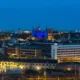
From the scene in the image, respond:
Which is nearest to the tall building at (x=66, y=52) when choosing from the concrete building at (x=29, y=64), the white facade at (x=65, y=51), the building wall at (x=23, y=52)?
the white facade at (x=65, y=51)

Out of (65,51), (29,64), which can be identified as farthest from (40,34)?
(29,64)

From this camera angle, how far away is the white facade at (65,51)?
24203 millimetres

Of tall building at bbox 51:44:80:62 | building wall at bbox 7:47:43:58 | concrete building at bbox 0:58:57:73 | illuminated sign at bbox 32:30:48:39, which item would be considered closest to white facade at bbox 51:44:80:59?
tall building at bbox 51:44:80:62

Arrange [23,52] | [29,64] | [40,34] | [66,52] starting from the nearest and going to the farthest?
[29,64] → [66,52] → [23,52] → [40,34]

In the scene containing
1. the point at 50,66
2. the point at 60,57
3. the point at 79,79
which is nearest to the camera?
the point at 79,79

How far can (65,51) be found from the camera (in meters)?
25.1

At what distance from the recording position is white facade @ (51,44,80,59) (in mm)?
24203

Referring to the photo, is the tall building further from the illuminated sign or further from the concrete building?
the illuminated sign

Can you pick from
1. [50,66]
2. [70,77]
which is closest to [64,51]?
[50,66]

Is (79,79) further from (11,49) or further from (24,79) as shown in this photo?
(11,49)

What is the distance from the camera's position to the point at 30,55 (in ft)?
82.9

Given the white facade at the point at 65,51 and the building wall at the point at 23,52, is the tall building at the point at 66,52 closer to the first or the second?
the white facade at the point at 65,51

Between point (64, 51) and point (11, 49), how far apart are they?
8.45 feet

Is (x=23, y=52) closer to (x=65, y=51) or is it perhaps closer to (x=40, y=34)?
(x=65, y=51)
